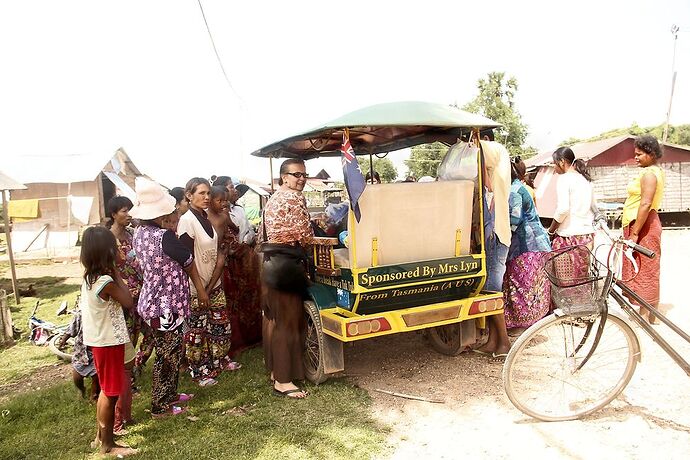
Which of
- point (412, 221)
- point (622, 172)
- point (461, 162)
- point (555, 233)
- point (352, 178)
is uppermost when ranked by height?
point (622, 172)

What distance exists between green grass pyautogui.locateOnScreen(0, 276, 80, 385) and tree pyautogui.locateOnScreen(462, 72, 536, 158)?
102 feet

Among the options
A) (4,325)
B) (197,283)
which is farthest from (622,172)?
(4,325)

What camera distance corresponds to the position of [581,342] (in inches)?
132

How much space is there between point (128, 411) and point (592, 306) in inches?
132

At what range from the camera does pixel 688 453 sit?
2.92 metres

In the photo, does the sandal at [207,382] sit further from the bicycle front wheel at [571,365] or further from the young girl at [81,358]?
the bicycle front wheel at [571,365]

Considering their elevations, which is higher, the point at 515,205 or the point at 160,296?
the point at 515,205

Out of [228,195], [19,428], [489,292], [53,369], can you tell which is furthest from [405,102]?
[53,369]

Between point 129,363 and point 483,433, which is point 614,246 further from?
point 129,363

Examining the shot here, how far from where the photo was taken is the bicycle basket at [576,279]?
123 inches

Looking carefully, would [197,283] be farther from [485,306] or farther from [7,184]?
[7,184]

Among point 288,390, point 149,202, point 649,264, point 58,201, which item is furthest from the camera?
point 58,201

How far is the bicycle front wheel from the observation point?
10.7ft

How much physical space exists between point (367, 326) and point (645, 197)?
11.1ft
